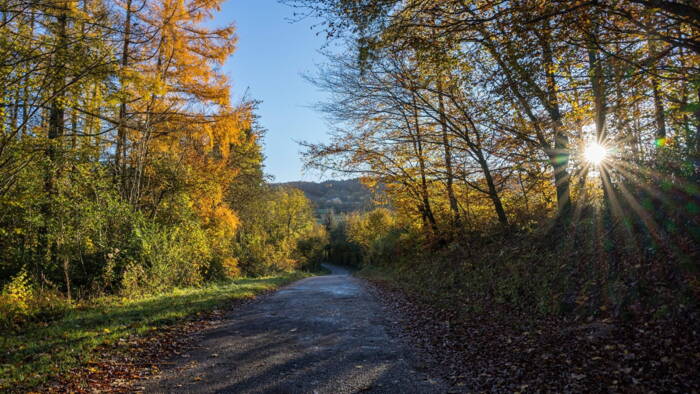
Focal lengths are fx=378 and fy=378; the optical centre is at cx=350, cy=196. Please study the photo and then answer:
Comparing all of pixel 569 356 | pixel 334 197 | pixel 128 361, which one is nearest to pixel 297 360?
pixel 128 361

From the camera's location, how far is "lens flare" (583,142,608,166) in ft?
30.2

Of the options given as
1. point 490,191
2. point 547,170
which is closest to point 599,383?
point 547,170

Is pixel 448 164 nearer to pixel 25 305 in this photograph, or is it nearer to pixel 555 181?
pixel 555 181

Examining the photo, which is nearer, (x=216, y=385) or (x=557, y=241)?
(x=216, y=385)

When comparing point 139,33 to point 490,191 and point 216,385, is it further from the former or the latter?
point 490,191

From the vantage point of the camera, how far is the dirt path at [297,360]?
486 cm

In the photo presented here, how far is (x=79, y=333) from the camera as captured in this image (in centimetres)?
697

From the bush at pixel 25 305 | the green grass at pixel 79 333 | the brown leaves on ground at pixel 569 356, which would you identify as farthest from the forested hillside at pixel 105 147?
the brown leaves on ground at pixel 569 356

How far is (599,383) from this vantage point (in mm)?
4258

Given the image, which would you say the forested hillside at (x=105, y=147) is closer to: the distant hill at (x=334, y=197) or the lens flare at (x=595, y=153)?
the lens flare at (x=595, y=153)

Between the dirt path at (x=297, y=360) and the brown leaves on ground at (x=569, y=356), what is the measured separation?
0.68m

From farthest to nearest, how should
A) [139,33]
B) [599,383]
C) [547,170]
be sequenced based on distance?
[547,170] < [139,33] < [599,383]

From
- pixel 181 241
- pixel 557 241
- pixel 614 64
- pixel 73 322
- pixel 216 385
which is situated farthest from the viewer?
pixel 181 241

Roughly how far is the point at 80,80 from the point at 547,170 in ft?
38.6
